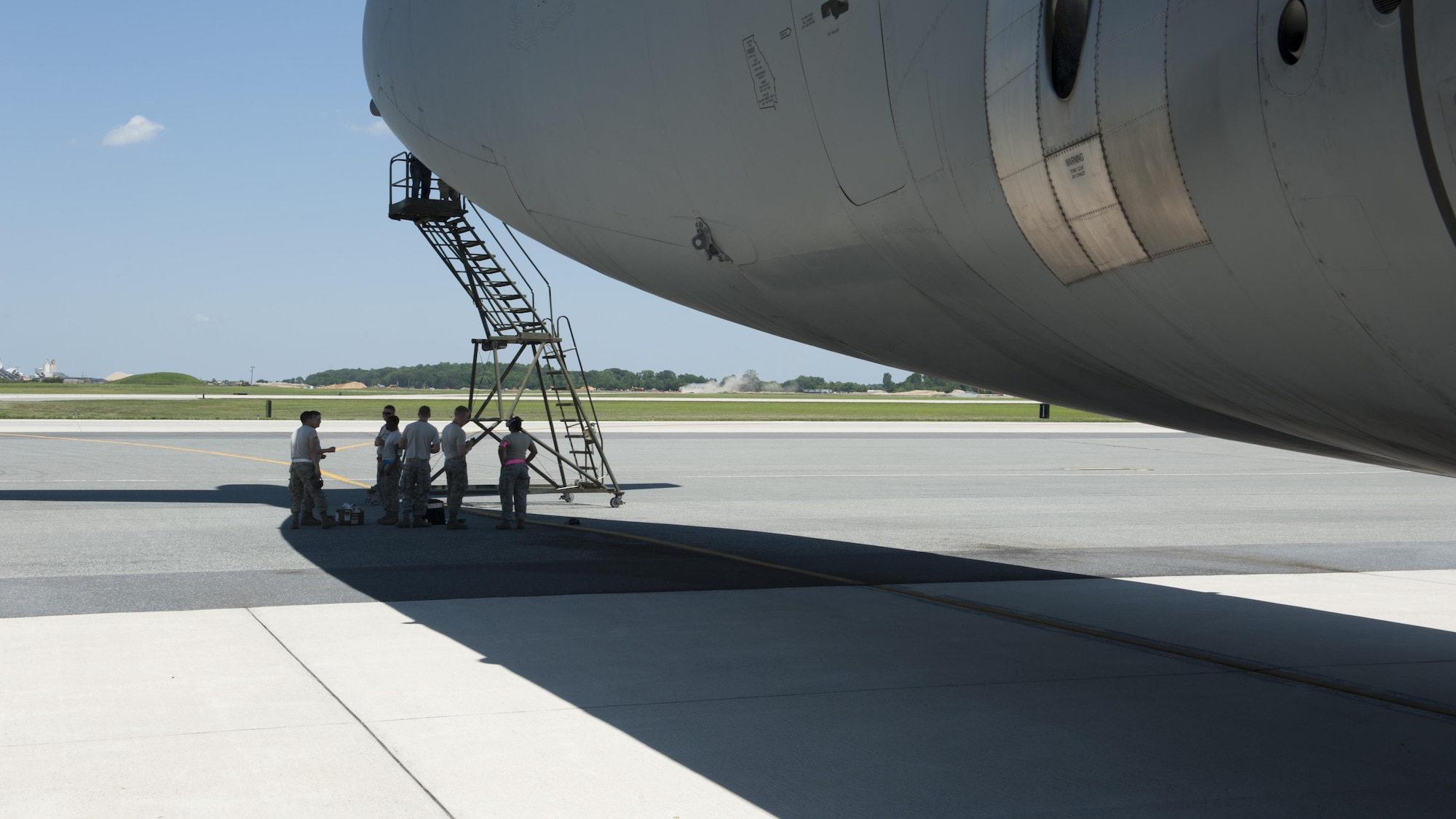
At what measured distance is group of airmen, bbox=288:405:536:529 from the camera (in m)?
17.0

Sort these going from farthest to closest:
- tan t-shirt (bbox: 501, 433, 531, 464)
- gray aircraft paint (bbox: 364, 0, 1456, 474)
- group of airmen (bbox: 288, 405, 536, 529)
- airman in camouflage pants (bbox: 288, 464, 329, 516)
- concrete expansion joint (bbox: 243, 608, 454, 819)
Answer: tan t-shirt (bbox: 501, 433, 531, 464), group of airmen (bbox: 288, 405, 536, 529), airman in camouflage pants (bbox: 288, 464, 329, 516), concrete expansion joint (bbox: 243, 608, 454, 819), gray aircraft paint (bbox: 364, 0, 1456, 474)

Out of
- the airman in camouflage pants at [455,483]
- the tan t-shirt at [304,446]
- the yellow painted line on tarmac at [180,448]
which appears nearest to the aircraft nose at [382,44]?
the tan t-shirt at [304,446]

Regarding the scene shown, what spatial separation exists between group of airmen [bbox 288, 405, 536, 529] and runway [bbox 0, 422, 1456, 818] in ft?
1.89

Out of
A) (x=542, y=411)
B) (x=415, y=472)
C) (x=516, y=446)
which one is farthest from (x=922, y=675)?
(x=542, y=411)

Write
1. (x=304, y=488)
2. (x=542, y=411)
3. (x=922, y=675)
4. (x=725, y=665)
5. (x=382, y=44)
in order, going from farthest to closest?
(x=542, y=411)
(x=304, y=488)
(x=382, y=44)
(x=725, y=665)
(x=922, y=675)

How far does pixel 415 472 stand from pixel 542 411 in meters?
54.5

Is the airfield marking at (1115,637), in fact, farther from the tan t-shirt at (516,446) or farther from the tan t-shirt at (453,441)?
the tan t-shirt at (453,441)

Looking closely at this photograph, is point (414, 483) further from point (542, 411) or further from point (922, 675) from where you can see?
point (542, 411)

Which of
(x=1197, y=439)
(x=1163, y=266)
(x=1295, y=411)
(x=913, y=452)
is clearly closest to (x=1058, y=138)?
(x=1163, y=266)

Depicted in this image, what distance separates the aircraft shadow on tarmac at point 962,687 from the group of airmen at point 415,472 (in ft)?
11.0

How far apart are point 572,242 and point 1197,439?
4462 centimetres

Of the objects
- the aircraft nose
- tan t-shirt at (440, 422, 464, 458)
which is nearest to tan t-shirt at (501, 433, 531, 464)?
tan t-shirt at (440, 422, 464, 458)

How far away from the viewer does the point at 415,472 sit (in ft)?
57.5

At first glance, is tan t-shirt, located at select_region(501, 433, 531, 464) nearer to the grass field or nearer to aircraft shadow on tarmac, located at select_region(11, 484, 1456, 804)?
aircraft shadow on tarmac, located at select_region(11, 484, 1456, 804)
